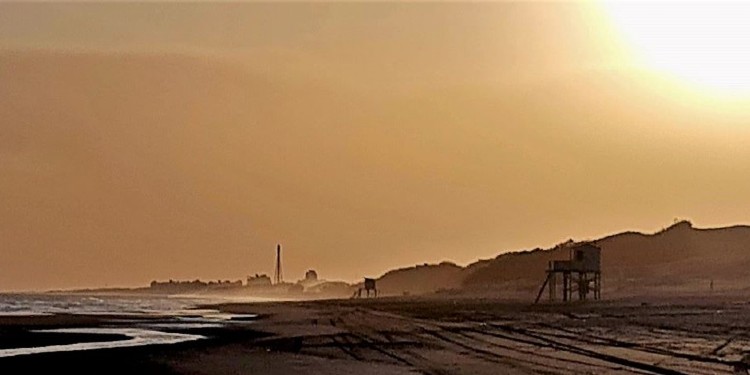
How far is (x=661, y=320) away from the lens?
57.9 m

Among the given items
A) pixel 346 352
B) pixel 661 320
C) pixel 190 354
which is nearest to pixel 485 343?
pixel 346 352

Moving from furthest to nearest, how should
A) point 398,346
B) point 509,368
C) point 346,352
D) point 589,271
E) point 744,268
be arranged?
point 744,268 < point 589,271 < point 398,346 < point 346,352 < point 509,368

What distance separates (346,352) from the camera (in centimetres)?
3709

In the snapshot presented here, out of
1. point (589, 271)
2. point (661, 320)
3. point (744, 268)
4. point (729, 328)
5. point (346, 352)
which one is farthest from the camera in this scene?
point (744, 268)

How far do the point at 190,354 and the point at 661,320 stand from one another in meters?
27.9

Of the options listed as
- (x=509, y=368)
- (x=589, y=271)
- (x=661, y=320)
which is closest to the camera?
(x=509, y=368)

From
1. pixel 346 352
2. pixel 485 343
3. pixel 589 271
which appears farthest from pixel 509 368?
pixel 589 271

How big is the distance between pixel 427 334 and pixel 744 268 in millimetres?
119516

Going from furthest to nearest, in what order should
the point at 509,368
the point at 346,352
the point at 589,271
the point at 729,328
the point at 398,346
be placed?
the point at 589,271 → the point at 729,328 → the point at 398,346 → the point at 346,352 → the point at 509,368

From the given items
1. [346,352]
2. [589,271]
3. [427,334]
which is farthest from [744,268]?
[346,352]

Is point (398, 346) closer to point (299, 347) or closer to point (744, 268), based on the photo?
point (299, 347)

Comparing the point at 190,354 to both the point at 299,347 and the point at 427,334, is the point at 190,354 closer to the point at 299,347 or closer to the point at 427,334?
the point at 299,347

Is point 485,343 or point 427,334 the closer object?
point 485,343

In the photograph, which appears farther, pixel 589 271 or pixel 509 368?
pixel 589 271
